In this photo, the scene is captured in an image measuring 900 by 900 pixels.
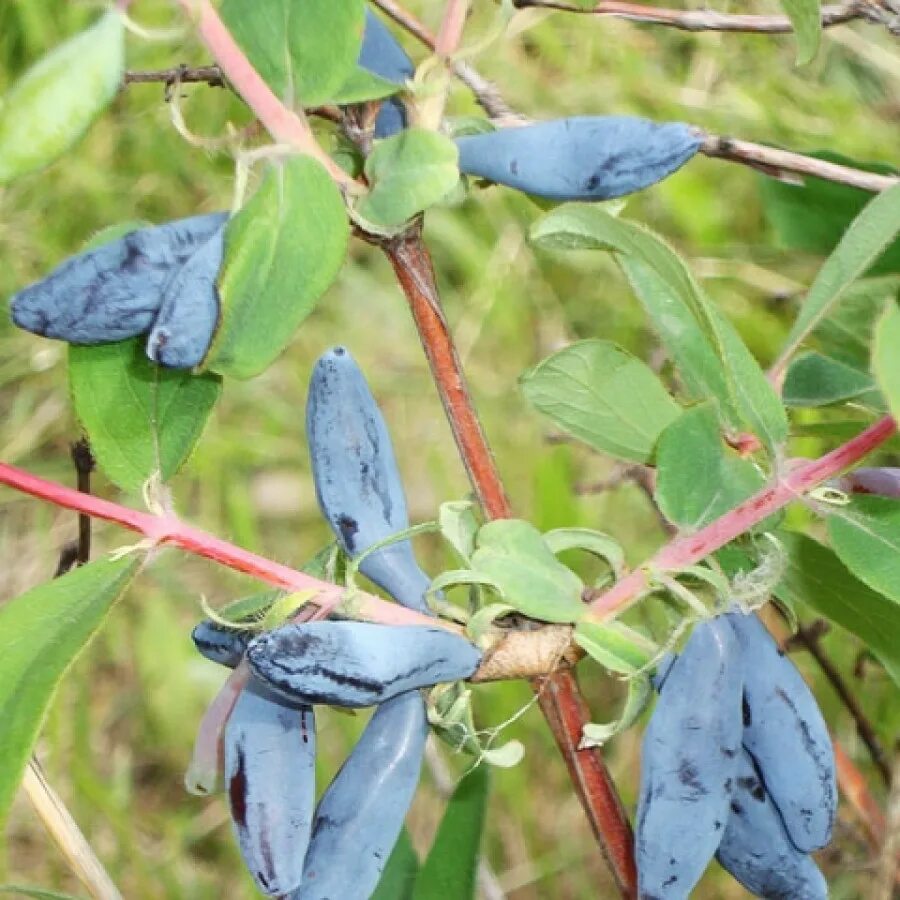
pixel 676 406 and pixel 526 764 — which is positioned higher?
pixel 676 406

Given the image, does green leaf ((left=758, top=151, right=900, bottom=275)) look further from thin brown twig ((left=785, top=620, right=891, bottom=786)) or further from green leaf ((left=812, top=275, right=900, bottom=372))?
thin brown twig ((left=785, top=620, right=891, bottom=786))

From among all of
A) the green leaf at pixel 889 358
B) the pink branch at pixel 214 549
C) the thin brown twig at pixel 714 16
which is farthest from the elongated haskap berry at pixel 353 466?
the thin brown twig at pixel 714 16

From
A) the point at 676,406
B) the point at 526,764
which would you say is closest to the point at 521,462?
the point at 526,764

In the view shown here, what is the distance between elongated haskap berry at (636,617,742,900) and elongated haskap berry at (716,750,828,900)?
28mm

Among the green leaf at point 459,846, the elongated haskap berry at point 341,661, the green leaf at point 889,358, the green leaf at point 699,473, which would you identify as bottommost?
the green leaf at point 459,846

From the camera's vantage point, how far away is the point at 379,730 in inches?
25.6

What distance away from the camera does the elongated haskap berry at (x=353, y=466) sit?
0.67 metres

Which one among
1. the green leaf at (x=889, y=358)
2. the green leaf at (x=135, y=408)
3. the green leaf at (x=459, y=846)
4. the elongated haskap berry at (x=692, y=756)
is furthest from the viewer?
the green leaf at (x=459, y=846)

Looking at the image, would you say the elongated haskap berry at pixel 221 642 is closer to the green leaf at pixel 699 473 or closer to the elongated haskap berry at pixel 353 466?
the elongated haskap berry at pixel 353 466

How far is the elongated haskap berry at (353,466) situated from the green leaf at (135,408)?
0.09 metres

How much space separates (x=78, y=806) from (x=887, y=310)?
1388mm

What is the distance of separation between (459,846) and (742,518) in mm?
353

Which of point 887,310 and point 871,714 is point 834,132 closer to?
point 871,714

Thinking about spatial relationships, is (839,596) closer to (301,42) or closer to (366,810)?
(366,810)
